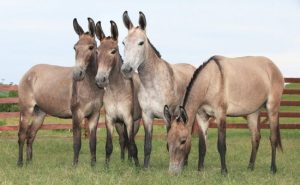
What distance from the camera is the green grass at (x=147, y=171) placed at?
7.70m

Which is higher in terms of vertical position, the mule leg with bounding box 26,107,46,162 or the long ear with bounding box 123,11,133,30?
the long ear with bounding box 123,11,133,30

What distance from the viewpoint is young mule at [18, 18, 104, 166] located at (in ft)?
31.7

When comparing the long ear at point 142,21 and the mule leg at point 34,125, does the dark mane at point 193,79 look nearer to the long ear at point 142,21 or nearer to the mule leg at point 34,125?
the long ear at point 142,21

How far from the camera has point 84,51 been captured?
9.52 meters

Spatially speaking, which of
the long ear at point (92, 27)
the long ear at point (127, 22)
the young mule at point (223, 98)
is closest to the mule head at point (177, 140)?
the young mule at point (223, 98)

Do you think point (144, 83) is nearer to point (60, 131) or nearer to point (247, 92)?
point (247, 92)

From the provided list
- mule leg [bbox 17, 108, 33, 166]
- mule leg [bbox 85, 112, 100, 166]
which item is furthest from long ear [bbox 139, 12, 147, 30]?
mule leg [bbox 17, 108, 33, 166]

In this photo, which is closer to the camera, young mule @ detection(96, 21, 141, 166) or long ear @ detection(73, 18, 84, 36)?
young mule @ detection(96, 21, 141, 166)

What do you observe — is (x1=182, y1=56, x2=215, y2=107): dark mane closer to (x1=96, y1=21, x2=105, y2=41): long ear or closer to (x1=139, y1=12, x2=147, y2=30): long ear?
(x1=139, y1=12, x2=147, y2=30): long ear

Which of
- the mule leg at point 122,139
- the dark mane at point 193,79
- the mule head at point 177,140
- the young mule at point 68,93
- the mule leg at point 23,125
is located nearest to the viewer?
the mule head at point 177,140

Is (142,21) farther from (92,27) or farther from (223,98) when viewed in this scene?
(223,98)

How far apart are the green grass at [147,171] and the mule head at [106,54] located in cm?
163

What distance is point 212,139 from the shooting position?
57.9 feet

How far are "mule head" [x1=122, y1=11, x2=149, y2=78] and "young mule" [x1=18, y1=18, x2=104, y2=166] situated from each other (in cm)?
96
